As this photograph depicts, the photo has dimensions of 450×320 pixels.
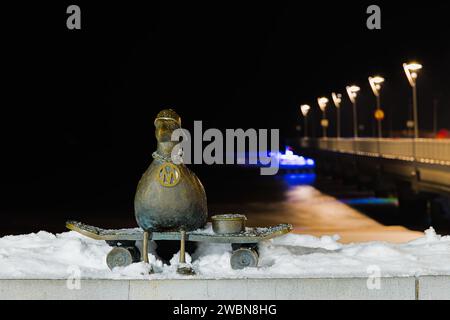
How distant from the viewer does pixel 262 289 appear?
9.16 m

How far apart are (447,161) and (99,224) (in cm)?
1409

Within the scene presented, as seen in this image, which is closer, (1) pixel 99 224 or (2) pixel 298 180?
(1) pixel 99 224

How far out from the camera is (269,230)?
10.6 m

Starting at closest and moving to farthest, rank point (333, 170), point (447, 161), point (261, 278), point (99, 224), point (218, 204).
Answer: point (261, 278) → point (99, 224) → point (218, 204) → point (447, 161) → point (333, 170)

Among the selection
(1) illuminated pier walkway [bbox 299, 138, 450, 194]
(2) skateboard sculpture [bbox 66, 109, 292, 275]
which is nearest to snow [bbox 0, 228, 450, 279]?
(2) skateboard sculpture [bbox 66, 109, 292, 275]

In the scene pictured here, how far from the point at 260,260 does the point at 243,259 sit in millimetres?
634

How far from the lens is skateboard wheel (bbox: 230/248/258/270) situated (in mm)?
10109

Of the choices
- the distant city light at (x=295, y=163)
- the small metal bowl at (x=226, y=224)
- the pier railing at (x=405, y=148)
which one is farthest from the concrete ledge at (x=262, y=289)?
the distant city light at (x=295, y=163)

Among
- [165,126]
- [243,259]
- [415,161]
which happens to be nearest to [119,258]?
[243,259]

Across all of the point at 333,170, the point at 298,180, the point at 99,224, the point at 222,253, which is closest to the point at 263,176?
the point at 298,180

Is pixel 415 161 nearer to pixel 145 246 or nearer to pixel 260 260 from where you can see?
pixel 260 260

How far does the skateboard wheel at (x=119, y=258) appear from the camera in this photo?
10.3m

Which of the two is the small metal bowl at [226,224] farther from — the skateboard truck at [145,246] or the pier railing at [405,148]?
the pier railing at [405,148]

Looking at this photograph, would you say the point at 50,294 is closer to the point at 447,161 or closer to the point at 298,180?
the point at 447,161
